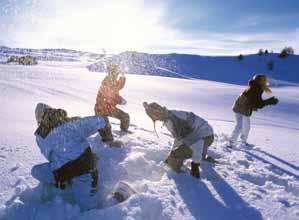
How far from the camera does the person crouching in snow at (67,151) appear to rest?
13.2 ft

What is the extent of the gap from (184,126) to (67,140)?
1.73 meters

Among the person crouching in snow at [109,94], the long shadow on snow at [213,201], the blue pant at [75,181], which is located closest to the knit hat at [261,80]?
the person crouching in snow at [109,94]

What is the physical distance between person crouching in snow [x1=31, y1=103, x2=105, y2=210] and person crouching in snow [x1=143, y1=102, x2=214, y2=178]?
3.56 ft

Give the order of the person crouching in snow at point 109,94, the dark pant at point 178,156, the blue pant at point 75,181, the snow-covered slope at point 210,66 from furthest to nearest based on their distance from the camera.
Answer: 1. the snow-covered slope at point 210,66
2. the person crouching in snow at point 109,94
3. the dark pant at point 178,156
4. the blue pant at point 75,181

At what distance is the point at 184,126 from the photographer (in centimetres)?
510

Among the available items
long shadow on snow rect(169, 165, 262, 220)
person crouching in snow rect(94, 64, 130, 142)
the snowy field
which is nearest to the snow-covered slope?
the snowy field

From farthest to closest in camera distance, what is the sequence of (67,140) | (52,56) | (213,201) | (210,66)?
(52,56), (210,66), (213,201), (67,140)

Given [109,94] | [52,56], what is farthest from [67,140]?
[52,56]

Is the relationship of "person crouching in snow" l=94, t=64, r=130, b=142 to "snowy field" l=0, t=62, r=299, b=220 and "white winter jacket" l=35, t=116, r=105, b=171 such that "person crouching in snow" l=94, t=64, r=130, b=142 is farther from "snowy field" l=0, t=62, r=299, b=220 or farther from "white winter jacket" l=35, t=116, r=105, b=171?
"white winter jacket" l=35, t=116, r=105, b=171

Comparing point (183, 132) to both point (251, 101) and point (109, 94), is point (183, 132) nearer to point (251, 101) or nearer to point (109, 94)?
point (109, 94)

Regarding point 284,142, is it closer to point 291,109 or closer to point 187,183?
point 187,183

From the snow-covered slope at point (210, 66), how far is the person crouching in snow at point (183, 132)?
3173 centimetres

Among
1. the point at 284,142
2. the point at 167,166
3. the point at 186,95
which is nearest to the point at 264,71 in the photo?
the point at 186,95

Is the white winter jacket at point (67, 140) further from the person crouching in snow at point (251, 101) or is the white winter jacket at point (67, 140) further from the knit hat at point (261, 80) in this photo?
the knit hat at point (261, 80)
